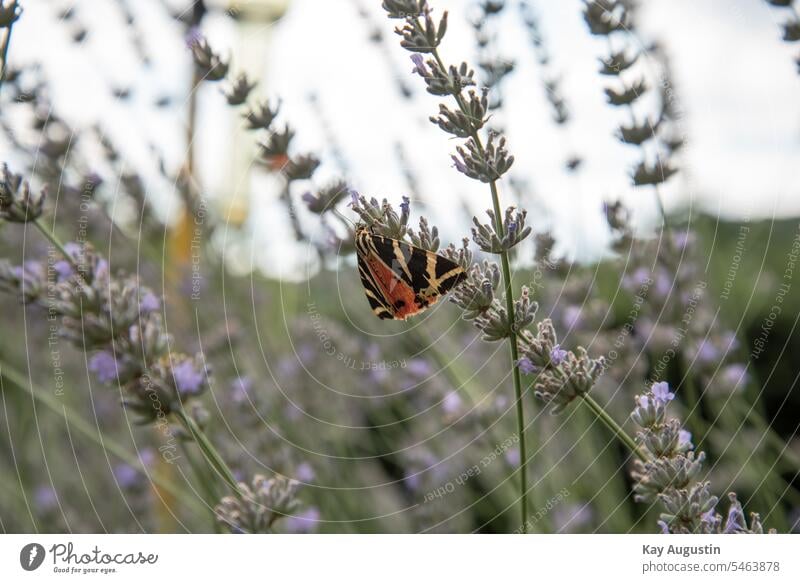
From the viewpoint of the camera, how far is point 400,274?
750mm

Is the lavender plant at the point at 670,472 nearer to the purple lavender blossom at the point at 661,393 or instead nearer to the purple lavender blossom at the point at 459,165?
the purple lavender blossom at the point at 661,393

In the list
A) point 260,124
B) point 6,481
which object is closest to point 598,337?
point 260,124

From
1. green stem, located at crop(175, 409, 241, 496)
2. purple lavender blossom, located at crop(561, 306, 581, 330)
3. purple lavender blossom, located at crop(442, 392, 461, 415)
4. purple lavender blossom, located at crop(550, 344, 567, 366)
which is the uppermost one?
purple lavender blossom, located at crop(550, 344, 567, 366)

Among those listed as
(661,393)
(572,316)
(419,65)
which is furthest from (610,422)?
(572,316)

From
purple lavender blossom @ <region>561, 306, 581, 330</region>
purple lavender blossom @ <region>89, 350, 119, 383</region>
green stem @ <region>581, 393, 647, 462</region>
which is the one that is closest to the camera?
green stem @ <region>581, 393, 647, 462</region>

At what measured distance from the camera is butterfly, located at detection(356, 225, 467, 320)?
678mm

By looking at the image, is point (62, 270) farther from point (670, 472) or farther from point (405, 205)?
point (670, 472)

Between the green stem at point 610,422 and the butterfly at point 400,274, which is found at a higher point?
the butterfly at point 400,274

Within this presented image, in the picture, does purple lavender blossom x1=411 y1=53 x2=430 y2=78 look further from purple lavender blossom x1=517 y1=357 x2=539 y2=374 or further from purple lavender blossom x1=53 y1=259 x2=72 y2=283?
purple lavender blossom x1=53 y1=259 x2=72 y2=283

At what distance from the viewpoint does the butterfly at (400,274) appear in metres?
0.68

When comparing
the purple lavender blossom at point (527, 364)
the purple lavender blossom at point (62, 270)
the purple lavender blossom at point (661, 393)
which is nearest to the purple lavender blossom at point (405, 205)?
the purple lavender blossom at point (527, 364)

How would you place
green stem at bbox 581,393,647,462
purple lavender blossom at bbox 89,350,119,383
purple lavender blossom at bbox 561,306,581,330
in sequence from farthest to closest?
purple lavender blossom at bbox 561,306,581,330, purple lavender blossom at bbox 89,350,119,383, green stem at bbox 581,393,647,462

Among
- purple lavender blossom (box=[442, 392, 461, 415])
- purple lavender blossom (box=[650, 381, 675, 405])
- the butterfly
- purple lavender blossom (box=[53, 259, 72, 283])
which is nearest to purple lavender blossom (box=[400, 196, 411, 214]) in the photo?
the butterfly

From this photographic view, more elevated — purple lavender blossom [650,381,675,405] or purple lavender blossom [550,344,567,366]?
purple lavender blossom [550,344,567,366]
